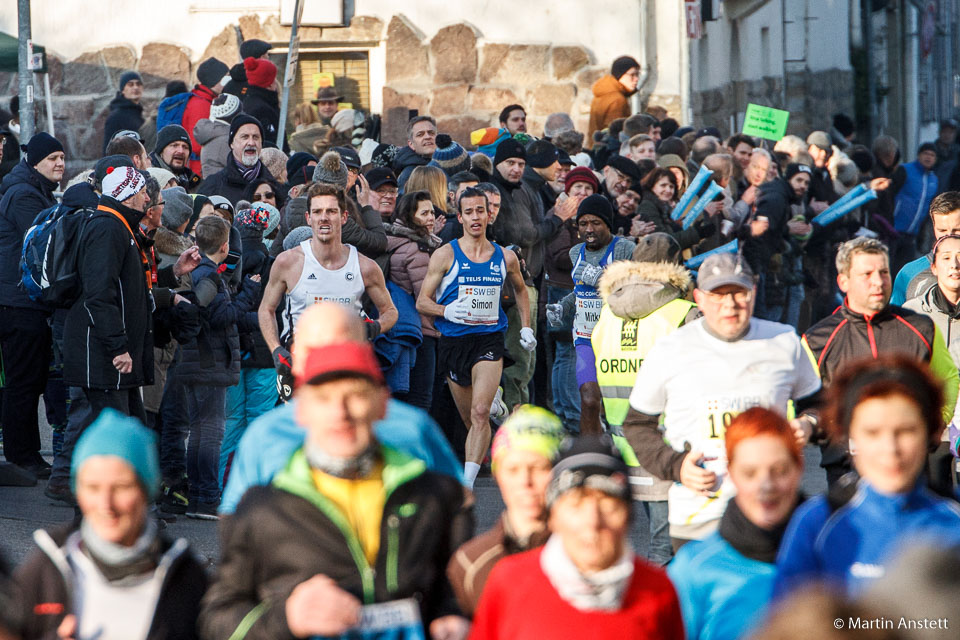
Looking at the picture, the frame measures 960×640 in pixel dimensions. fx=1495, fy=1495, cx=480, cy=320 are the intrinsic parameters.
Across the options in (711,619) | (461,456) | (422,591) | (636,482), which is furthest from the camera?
(461,456)

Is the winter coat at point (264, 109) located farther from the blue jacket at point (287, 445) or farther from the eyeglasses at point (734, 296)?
the blue jacket at point (287, 445)


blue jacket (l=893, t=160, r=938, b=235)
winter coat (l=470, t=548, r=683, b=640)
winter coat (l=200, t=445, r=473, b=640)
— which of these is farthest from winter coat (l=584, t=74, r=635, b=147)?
winter coat (l=470, t=548, r=683, b=640)

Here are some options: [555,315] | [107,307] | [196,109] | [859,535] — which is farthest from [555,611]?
[196,109]

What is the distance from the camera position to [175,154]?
11344 mm

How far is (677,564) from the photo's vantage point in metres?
4.41

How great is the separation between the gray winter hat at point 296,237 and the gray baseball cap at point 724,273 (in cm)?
402

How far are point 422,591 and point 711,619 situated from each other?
0.94 m

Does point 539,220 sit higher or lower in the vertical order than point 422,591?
higher

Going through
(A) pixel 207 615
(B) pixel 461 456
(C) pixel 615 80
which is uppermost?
(C) pixel 615 80

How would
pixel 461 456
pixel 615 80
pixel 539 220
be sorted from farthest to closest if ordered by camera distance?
pixel 615 80 < pixel 539 220 < pixel 461 456

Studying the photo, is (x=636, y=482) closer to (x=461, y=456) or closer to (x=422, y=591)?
(x=422, y=591)

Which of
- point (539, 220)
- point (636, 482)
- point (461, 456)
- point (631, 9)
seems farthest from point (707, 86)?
point (636, 482)

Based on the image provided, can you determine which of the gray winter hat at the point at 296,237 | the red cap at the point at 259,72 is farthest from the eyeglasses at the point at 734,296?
the red cap at the point at 259,72

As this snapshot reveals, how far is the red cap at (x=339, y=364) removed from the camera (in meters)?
3.72
